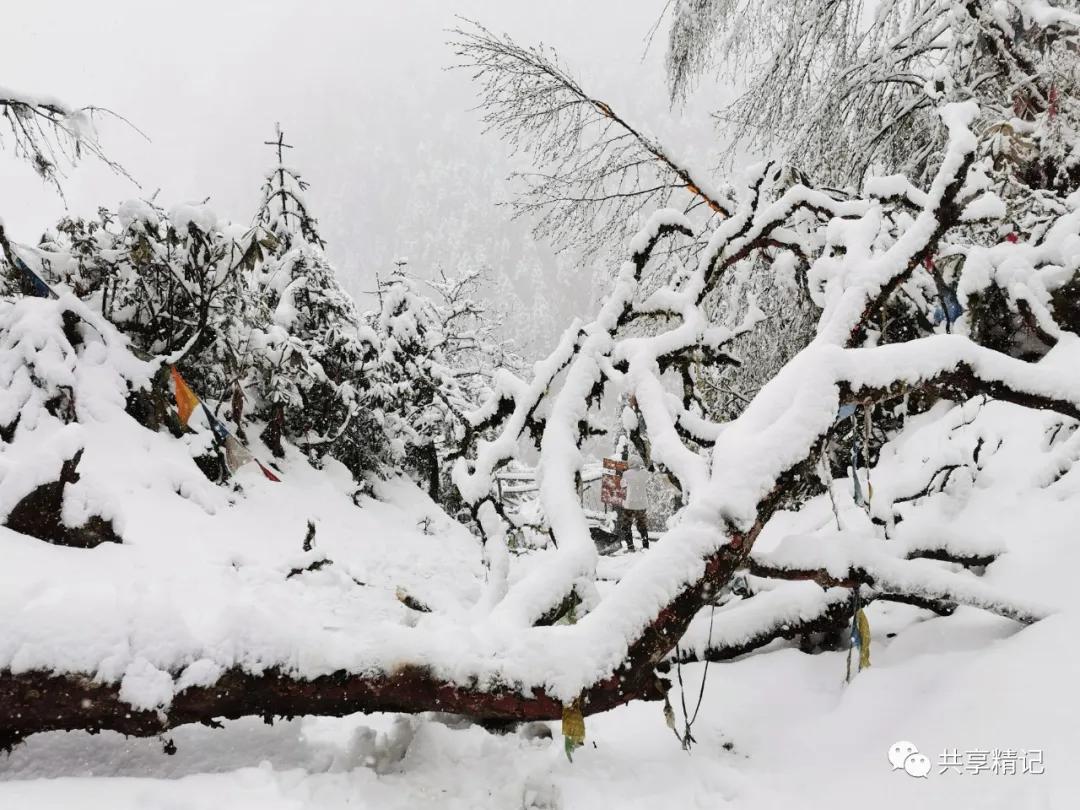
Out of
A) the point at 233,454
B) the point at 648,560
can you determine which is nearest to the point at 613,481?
the point at 233,454

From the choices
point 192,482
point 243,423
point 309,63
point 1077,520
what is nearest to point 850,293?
point 1077,520

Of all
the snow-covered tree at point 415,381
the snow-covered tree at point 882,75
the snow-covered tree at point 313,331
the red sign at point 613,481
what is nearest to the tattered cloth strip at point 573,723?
Answer: the snow-covered tree at point 882,75

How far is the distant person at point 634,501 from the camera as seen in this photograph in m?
9.03

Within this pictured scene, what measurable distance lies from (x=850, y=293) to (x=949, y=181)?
688 millimetres

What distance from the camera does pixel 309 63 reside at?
135 meters

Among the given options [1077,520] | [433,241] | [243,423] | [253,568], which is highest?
[433,241]

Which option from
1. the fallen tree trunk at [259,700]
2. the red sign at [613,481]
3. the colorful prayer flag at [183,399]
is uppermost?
the red sign at [613,481]

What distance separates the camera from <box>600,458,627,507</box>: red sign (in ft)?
35.5

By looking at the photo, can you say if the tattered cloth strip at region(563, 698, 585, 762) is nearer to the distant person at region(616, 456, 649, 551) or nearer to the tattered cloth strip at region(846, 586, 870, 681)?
the tattered cloth strip at region(846, 586, 870, 681)

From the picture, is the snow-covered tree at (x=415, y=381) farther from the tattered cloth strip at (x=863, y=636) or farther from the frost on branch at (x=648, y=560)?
the tattered cloth strip at (x=863, y=636)

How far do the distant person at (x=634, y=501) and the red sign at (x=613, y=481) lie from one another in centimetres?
97

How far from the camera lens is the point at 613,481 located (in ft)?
37.4

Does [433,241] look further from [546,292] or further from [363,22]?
[363,22]

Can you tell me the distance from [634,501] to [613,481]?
2181 millimetres
